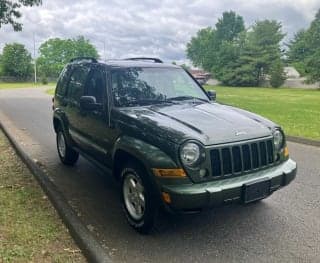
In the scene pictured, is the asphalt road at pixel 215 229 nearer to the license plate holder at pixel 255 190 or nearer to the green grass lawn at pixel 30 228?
the green grass lawn at pixel 30 228

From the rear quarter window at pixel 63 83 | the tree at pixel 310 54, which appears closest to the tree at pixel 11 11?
the rear quarter window at pixel 63 83

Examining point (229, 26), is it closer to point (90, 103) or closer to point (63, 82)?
point (63, 82)

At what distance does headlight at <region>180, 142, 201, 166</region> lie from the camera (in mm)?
3637

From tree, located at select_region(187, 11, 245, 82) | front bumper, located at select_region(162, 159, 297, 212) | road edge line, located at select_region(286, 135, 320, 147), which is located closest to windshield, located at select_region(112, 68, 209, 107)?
front bumper, located at select_region(162, 159, 297, 212)

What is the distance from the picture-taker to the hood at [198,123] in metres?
3.76

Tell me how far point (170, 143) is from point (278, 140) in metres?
1.36

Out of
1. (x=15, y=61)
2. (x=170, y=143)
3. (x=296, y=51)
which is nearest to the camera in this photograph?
(x=170, y=143)

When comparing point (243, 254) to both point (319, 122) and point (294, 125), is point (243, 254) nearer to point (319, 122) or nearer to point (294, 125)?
point (294, 125)

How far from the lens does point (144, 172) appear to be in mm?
3943

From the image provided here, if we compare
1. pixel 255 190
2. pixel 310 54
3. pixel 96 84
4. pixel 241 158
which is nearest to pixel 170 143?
pixel 241 158

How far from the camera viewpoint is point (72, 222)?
4152mm

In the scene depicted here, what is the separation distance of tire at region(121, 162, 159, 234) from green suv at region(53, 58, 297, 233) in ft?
0.03

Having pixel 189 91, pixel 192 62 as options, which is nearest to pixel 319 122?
pixel 189 91

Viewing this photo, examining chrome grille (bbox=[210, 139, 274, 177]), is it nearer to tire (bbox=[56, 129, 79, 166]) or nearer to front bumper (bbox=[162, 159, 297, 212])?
front bumper (bbox=[162, 159, 297, 212])
